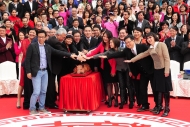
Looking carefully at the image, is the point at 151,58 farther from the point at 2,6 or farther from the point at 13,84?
the point at 2,6

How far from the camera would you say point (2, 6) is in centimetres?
1001

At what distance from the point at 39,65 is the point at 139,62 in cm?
177

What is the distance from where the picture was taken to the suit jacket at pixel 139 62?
245 inches

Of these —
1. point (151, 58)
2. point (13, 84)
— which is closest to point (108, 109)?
point (151, 58)

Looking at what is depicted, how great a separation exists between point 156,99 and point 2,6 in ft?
18.8

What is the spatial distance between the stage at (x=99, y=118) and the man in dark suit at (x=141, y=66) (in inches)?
12.4

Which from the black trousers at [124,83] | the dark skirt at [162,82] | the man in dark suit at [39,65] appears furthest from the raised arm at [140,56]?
the man in dark suit at [39,65]

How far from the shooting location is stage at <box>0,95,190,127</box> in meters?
5.54

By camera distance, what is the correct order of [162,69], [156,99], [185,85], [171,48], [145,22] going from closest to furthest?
1. [162,69]
2. [156,99]
3. [185,85]
4. [171,48]
5. [145,22]

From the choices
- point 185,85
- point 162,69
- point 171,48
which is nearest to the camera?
point 162,69

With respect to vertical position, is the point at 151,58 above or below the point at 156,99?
above

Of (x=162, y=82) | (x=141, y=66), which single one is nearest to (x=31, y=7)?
(x=141, y=66)

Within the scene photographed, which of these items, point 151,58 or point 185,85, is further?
point 185,85

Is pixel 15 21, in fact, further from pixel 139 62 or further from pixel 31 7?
pixel 139 62
